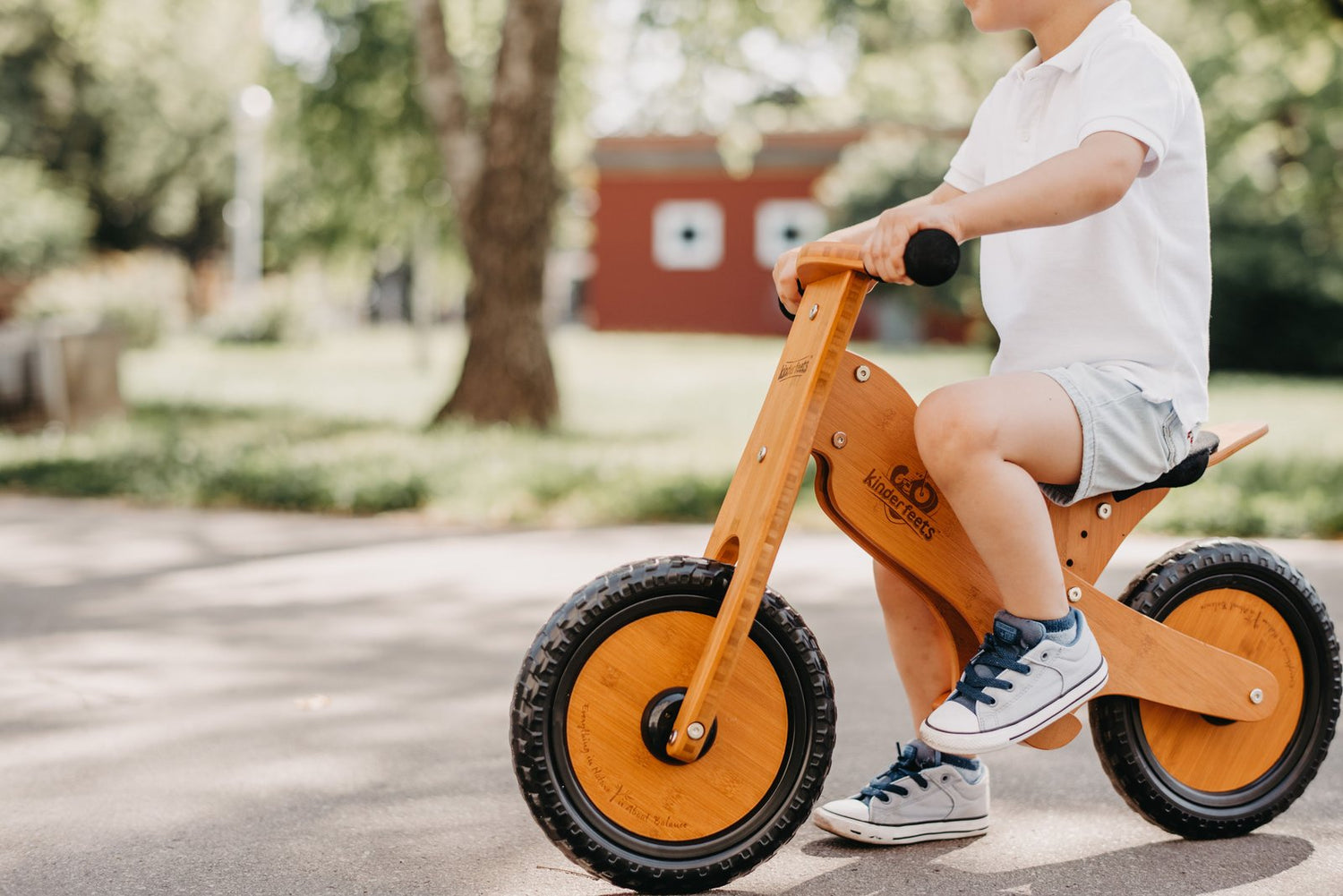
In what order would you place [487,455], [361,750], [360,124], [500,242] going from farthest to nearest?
[360,124] < [500,242] < [487,455] < [361,750]

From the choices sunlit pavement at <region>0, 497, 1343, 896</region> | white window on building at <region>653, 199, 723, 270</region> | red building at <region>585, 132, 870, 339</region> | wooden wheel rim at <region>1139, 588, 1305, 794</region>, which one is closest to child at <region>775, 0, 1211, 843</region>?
wooden wheel rim at <region>1139, 588, 1305, 794</region>

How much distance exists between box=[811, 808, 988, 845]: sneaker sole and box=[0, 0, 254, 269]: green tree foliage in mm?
33300

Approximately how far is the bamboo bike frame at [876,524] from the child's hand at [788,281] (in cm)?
8

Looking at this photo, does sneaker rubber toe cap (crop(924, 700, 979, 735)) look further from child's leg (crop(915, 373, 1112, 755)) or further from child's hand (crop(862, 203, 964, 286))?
child's hand (crop(862, 203, 964, 286))

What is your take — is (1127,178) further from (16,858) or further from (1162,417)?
(16,858)

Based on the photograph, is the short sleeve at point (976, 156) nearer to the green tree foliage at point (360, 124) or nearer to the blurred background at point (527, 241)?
the blurred background at point (527, 241)

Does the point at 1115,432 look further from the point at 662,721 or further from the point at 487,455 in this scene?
the point at 487,455

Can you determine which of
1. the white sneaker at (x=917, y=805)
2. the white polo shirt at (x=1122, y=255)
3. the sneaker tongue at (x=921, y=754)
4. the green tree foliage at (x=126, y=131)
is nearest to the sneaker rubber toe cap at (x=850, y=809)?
the white sneaker at (x=917, y=805)

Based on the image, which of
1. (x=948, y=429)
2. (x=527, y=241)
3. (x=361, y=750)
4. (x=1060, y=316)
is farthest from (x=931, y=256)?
(x=527, y=241)

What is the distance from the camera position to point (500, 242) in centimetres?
1103

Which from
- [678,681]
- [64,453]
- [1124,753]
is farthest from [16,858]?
[64,453]

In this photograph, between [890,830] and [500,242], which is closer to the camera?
[890,830]

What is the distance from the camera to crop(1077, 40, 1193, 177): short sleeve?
238cm

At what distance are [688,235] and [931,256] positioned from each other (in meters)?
30.2
